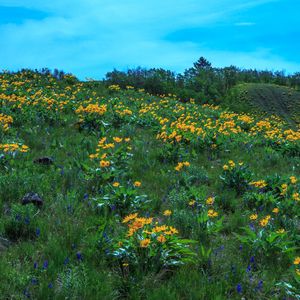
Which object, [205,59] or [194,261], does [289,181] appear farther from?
[205,59]

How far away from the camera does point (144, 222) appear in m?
4.25

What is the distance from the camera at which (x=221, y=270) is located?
4.18 metres

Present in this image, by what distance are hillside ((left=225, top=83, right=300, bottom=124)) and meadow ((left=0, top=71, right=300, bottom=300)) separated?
22307 millimetres

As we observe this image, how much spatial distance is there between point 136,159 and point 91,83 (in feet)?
49.5

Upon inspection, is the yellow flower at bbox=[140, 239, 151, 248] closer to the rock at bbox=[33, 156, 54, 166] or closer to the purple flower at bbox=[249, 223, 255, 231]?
the purple flower at bbox=[249, 223, 255, 231]

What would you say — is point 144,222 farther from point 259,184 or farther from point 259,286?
point 259,184

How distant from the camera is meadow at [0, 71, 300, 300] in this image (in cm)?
381

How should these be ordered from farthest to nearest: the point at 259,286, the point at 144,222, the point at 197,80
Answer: the point at 197,80 < the point at 144,222 < the point at 259,286

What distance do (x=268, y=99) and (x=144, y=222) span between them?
103ft

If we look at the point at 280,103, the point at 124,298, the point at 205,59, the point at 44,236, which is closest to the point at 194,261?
the point at 124,298

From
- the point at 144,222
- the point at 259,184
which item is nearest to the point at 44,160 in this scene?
the point at 144,222

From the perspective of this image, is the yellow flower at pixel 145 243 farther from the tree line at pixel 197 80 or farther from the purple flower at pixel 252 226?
the tree line at pixel 197 80

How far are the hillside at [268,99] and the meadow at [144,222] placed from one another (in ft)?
73.2

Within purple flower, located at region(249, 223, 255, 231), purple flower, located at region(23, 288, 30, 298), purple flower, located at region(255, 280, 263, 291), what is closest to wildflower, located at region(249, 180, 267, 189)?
purple flower, located at region(249, 223, 255, 231)
